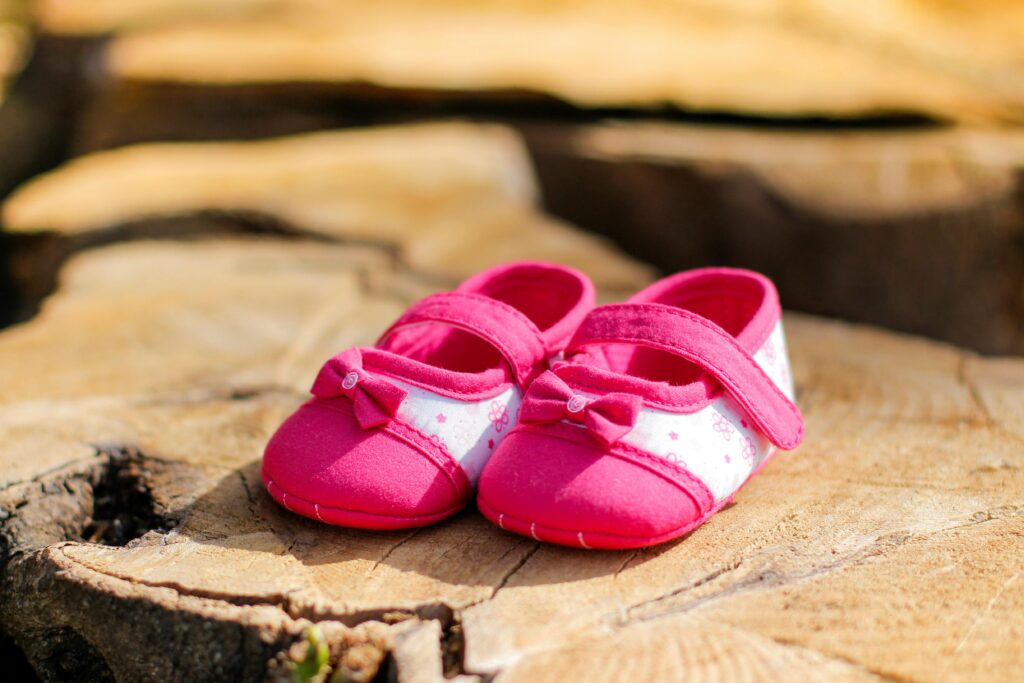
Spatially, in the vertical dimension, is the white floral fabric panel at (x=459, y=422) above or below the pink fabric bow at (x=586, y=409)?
below

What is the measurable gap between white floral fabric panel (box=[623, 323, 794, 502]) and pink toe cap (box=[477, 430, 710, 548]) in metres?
0.04

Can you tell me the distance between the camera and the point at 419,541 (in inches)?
54.3

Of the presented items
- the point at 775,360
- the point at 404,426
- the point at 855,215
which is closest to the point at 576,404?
the point at 404,426

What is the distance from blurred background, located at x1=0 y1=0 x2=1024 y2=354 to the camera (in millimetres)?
2615

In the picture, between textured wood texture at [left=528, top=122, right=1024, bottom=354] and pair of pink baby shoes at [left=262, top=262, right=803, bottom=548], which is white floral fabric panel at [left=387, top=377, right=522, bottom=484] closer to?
pair of pink baby shoes at [left=262, top=262, right=803, bottom=548]

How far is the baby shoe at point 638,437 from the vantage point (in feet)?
4.27

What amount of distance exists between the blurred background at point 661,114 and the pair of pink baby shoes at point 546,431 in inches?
42.7

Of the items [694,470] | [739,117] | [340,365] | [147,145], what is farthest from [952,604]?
[147,145]

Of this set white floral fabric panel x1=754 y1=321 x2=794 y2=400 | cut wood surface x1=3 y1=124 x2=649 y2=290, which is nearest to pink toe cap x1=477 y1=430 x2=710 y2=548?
white floral fabric panel x1=754 y1=321 x2=794 y2=400

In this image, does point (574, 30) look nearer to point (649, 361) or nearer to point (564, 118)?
point (564, 118)

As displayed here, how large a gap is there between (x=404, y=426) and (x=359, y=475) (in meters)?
0.10

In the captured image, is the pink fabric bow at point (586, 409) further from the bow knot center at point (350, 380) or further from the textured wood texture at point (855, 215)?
the textured wood texture at point (855, 215)

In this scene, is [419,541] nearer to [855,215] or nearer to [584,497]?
[584,497]

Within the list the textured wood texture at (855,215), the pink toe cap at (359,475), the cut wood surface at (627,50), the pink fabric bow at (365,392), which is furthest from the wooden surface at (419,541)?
the cut wood surface at (627,50)
